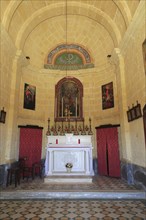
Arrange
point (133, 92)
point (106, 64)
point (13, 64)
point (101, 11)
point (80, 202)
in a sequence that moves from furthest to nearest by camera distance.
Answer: point (106, 64) → point (101, 11) → point (13, 64) → point (133, 92) → point (80, 202)

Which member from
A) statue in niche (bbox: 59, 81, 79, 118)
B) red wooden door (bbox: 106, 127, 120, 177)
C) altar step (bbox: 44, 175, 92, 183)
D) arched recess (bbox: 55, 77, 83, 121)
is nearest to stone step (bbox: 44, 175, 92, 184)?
altar step (bbox: 44, 175, 92, 183)

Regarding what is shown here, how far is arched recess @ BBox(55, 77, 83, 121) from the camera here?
928cm

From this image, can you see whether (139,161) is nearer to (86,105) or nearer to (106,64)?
(86,105)

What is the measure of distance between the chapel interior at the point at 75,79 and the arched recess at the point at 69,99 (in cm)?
6

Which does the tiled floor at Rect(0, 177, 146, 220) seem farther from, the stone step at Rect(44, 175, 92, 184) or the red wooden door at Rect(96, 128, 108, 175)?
the red wooden door at Rect(96, 128, 108, 175)

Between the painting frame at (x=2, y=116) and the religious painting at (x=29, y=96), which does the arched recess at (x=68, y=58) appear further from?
the painting frame at (x=2, y=116)

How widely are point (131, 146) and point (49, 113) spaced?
502cm

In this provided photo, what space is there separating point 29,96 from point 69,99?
2350 millimetres

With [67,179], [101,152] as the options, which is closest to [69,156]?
[67,179]

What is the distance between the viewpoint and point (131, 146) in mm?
6543

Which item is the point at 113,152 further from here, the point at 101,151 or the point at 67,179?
the point at 67,179

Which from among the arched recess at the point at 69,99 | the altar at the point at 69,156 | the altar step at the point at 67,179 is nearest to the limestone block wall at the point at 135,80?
the altar at the point at 69,156

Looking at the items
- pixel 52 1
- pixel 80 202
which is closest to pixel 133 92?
pixel 80 202

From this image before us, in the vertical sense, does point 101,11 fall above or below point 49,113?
above
